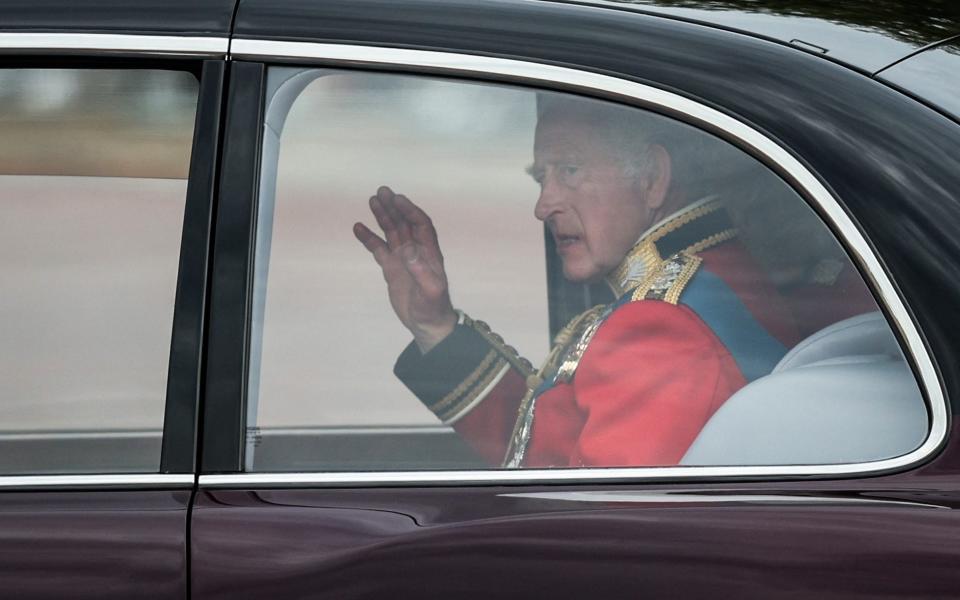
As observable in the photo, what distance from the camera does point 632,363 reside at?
1.45 metres

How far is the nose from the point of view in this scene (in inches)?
58.9

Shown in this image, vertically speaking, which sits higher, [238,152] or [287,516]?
[238,152]

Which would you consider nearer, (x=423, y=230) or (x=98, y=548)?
(x=98, y=548)

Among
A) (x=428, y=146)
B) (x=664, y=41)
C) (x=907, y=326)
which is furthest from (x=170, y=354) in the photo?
(x=907, y=326)

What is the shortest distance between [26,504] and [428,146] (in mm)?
679

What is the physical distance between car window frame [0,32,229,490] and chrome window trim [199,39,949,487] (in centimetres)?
5

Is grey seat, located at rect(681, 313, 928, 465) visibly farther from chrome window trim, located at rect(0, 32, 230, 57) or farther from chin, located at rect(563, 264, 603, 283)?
chrome window trim, located at rect(0, 32, 230, 57)

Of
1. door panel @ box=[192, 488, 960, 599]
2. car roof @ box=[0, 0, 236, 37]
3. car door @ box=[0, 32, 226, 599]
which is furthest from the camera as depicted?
car roof @ box=[0, 0, 236, 37]

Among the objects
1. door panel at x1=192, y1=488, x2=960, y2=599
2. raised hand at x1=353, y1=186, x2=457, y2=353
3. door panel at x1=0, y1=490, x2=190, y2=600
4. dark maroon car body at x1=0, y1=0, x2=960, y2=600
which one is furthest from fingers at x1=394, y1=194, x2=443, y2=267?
door panel at x1=0, y1=490, x2=190, y2=600

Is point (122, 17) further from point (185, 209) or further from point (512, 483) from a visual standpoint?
point (512, 483)

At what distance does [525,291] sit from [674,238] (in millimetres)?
207

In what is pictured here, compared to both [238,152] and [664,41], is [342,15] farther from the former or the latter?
[664,41]

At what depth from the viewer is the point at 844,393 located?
136 cm

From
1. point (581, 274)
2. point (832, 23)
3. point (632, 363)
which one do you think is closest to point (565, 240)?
point (581, 274)
